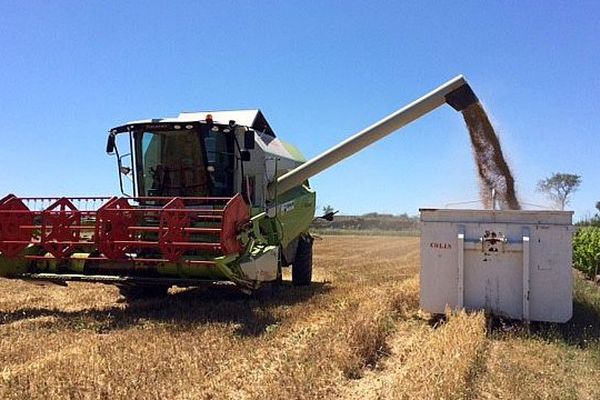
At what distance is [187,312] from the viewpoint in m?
7.04

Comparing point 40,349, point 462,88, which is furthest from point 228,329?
point 462,88

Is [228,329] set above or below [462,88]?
below

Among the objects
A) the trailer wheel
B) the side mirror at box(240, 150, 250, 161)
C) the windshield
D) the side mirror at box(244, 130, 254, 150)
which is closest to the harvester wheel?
the windshield

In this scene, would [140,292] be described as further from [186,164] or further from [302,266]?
[302,266]

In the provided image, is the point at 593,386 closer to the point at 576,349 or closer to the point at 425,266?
the point at 576,349

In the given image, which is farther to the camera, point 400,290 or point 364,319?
point 400,290

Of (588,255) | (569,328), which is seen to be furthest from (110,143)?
(588,255)

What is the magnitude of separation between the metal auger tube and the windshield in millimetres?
1379

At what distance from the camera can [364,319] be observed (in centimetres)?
550

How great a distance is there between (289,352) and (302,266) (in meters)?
5.65

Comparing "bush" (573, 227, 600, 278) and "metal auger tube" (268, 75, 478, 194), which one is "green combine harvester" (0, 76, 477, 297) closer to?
"metal auger tube" (268, 75, 478, 194)

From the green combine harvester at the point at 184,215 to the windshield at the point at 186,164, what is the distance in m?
0.01

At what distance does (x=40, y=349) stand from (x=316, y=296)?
419 cm

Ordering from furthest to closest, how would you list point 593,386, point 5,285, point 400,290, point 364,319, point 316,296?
point 5,285, point 316,296, point 400,290, point 364,319, point 593,386
